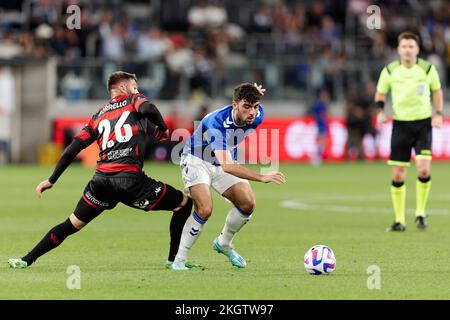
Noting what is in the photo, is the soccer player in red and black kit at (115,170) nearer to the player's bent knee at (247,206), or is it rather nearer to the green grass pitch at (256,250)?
the green grass pitch at (256,250)

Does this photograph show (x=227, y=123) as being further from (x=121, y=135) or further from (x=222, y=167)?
(x=121, y=135)

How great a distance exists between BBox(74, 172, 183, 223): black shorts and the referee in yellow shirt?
18.0 ft

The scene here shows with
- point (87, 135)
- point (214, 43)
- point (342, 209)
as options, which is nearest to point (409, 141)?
point (342, 209)

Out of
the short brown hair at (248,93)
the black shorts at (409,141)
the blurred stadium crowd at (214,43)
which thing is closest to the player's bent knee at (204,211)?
the short brown hair at (248,93)

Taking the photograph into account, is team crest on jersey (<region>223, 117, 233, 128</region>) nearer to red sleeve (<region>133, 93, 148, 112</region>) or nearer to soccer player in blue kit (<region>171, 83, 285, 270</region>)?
soccer player in blue kit (<region>171, 83, 285, 270</region>)

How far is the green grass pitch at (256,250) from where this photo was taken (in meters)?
9.55

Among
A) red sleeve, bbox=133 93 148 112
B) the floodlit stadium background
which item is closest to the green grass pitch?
red sleeve, bbox=133 93 148 112

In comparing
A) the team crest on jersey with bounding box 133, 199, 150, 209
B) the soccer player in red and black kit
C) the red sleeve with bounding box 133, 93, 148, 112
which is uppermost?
the red sleeve with bounding box 133, 93, 148, 112

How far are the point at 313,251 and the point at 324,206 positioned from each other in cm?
911

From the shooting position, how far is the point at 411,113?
15742mm

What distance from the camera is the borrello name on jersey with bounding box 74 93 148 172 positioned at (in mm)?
10797

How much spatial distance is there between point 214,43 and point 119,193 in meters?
23.4

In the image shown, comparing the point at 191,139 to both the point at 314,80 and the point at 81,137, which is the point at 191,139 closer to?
the point at 81,137
